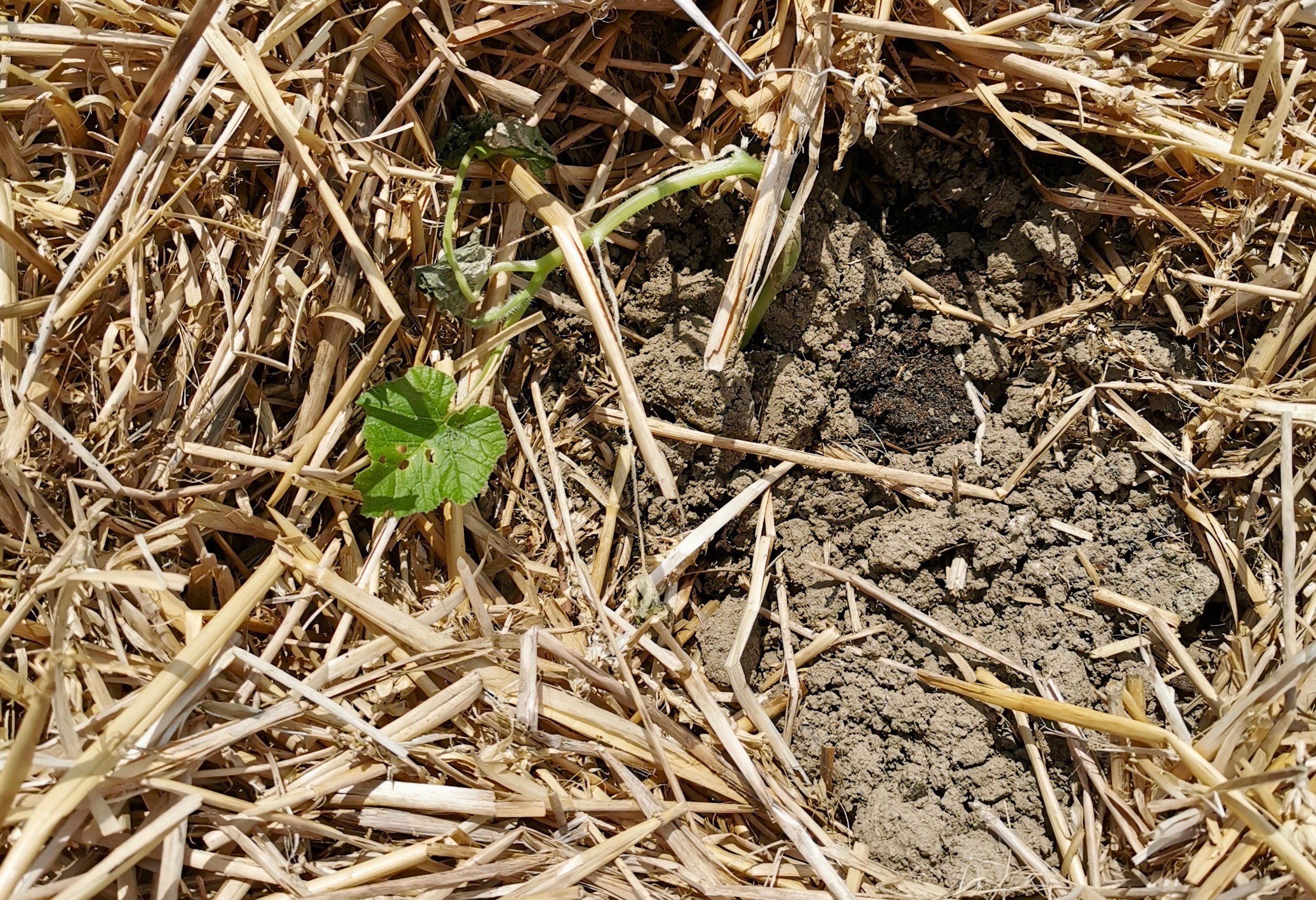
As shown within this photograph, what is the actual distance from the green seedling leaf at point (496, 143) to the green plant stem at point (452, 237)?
3 centimetres

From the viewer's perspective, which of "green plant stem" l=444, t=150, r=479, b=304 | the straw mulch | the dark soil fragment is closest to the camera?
the straw mulch

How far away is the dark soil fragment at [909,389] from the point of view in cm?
171

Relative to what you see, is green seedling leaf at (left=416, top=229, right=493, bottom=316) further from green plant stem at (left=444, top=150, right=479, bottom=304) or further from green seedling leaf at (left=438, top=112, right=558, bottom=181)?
green seedling leaf at (left=438, top=112, right=558, bottom=181)

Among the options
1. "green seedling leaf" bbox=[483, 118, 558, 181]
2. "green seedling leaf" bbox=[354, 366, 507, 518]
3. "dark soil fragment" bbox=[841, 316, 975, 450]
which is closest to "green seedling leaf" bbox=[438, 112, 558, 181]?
"green seedling leaf" bbox=[483, 118, 558, 181]

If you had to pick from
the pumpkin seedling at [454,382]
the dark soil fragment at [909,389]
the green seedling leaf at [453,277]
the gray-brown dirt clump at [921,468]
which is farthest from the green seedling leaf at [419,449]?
the dark soil fragment at [909,389]

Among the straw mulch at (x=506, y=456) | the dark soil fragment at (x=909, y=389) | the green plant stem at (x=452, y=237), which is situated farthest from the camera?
the dark soil fragment at (x=909, y=389)

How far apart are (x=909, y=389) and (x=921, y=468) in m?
0.16

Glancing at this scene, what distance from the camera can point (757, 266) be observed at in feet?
5.15

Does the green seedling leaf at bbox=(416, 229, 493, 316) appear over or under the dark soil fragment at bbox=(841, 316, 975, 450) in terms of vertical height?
over

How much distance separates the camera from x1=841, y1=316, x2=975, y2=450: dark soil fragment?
1.71 meters

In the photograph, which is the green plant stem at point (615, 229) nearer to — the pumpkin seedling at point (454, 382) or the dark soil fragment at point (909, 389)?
the pumpkin seedling at point (454, 382)

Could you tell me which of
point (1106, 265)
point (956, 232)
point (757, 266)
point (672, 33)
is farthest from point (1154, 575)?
point (672, 33)

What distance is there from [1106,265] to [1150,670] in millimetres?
772

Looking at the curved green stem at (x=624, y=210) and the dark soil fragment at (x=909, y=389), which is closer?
the curved green stem at (x=624, y=210)
